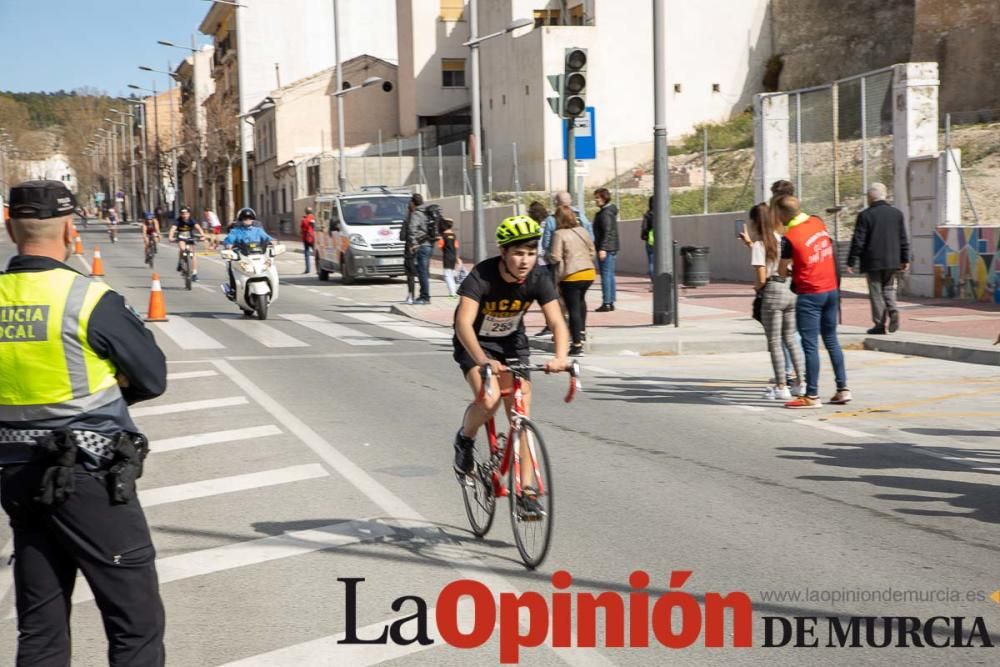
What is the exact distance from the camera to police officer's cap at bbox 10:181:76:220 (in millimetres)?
3822

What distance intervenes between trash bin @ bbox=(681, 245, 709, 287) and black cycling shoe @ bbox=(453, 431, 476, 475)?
1839 centimetres

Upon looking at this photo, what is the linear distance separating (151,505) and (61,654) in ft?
13.4

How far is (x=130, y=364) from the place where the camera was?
3.78 m

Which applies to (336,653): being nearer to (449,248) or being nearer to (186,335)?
(186,335)

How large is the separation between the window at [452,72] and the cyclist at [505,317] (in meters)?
60.3

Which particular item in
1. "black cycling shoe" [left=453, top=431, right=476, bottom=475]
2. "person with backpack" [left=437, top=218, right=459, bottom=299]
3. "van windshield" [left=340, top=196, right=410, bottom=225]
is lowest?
"black cycling shoe" [left=453, top=431, right=476, bottom=475]

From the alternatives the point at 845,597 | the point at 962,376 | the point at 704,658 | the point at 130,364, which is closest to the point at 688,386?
the point at 962,376

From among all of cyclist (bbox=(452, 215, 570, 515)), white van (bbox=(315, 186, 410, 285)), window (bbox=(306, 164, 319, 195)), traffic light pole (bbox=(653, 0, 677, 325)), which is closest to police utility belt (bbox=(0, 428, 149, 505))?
cyclist (bbox=(452, 215, 570, 515))

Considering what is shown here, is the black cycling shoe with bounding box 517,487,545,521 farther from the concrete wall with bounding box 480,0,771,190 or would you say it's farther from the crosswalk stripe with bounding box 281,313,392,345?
the concrete wall with bounding box 480,0,771,190

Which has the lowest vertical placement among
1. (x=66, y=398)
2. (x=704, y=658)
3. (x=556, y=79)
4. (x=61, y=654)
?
(x=704, y=658)

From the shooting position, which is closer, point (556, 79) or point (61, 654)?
point (61, 654)

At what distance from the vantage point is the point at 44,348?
3.73 meters

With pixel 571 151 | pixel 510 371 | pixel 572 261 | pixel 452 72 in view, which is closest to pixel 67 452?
pixel 510 371

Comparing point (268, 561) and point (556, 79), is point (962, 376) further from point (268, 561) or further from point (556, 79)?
point (268, 561)
